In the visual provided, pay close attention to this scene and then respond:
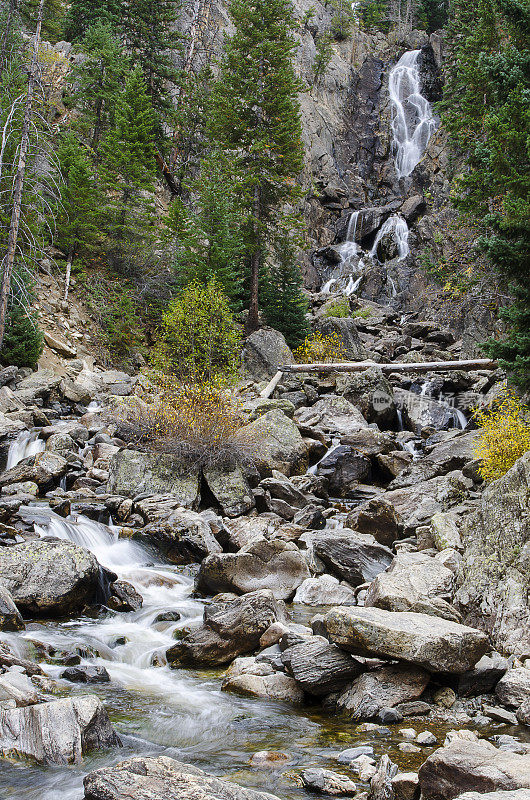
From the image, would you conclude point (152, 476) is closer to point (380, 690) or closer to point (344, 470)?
point (344, 470)

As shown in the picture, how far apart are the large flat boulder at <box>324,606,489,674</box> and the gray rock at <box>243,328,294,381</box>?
19.0m

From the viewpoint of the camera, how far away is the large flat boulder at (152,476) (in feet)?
43.2

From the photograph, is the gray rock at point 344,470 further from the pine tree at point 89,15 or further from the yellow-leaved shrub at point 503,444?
the pine tree at point 89,15

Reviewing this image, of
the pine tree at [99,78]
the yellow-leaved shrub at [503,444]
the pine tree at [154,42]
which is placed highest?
the pine tree at [154,42]

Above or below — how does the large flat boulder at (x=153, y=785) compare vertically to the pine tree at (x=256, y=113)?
below

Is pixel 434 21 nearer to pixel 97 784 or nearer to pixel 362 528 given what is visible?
pixel 362 528

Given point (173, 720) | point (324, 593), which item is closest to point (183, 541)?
point (324, 593)

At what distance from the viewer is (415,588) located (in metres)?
7.64

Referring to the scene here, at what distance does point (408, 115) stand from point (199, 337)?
1828 inches

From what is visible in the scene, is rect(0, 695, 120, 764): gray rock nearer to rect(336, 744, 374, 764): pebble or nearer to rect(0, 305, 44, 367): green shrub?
rect(336, 744, 374, 764): pebble

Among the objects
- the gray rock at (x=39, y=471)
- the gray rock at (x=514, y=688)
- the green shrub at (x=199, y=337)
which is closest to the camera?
the gray rock at (x=514, y=688)

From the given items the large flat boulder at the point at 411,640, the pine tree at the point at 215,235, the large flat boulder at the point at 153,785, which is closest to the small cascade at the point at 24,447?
the large flat boulder at the point at 411,640

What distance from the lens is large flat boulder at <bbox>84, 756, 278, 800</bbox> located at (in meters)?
3.27

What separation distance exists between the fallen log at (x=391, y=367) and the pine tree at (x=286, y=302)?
364 cm
